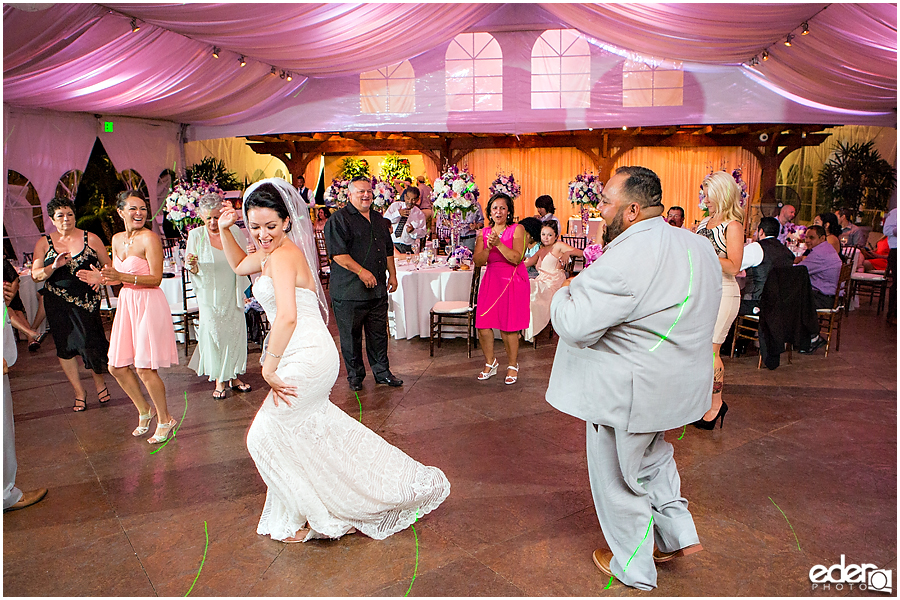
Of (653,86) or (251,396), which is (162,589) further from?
(653,86)

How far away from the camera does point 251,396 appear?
508 centimetres

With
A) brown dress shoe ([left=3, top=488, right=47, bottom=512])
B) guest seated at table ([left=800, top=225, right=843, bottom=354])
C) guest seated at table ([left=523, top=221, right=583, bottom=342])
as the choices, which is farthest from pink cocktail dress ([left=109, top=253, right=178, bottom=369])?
guest seated at table ([left=800, top=225, right=843, bottom=354])

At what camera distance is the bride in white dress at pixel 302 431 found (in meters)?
2.81

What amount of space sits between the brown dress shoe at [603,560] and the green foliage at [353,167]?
45.6 ft

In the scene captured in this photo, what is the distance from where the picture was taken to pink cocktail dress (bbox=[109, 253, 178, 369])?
4.11 metres

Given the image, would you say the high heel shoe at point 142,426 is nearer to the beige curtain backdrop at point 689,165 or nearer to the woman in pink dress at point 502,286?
the woman in pink dress at point 502,286

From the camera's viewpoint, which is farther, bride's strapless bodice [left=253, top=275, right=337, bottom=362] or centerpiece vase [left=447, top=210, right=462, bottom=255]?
centerpiece vase [left=447, top=210, right=462, bottom=255]

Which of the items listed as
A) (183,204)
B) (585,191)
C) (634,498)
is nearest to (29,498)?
(634,498)

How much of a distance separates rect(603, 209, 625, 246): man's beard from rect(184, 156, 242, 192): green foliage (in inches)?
432

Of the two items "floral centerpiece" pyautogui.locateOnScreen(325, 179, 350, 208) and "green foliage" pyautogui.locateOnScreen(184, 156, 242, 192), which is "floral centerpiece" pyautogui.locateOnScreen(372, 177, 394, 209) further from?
"green foliage" pyautogui.locateOnScreen(184, 156, 242, 192)

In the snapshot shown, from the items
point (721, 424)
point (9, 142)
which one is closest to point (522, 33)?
point (9, 142)

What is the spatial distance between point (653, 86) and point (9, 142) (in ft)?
29.2

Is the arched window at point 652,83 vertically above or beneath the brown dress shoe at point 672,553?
above

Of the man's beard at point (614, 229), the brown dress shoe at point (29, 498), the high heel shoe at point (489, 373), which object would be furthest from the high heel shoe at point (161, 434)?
the man's beard at point (614, 229)
